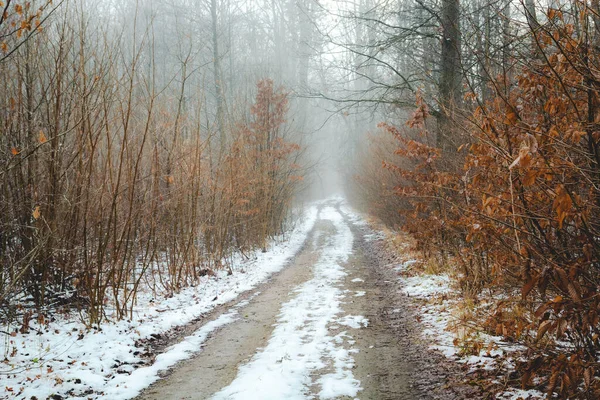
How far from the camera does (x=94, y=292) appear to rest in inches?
219

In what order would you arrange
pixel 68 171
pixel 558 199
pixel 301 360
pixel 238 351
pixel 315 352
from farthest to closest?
pixel 68 171 → pixel 238 351 → pixel 315 352 → pixel 301 360 → pixel 558 199

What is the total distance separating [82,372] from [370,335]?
129 inches

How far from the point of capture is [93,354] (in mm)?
4734

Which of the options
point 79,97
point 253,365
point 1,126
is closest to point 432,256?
point 253,365

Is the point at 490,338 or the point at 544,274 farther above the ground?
the point at 544,274

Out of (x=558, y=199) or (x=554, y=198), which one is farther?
(x=554, y=198)

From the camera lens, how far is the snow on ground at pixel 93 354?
3943 mm

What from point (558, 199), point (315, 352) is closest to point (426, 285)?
point (315, 352)

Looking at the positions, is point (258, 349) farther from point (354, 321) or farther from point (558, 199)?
point (558, 199)

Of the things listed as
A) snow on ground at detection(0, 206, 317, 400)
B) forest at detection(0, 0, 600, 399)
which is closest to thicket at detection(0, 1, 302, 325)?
forest at detection(0, 0, 600, 399)

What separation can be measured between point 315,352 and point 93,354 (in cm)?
248

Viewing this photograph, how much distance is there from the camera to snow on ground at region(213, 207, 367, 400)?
3.77 meters

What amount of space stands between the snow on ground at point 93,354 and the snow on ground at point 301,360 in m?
0.96

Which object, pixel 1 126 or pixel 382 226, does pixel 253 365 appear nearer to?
pixel 1 126
